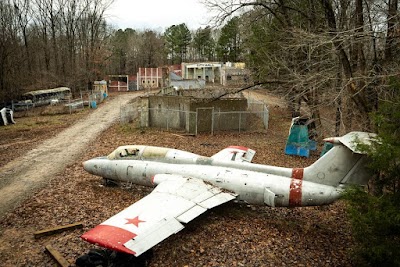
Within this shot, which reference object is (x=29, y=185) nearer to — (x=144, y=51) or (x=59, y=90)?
(x=59, y=90)

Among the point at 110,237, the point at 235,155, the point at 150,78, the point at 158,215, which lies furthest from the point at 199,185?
the point at 150,78

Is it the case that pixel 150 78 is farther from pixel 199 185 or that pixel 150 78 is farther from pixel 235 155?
pixel 199 185

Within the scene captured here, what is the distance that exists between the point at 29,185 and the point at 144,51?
67.9 m

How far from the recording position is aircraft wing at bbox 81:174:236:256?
703 centimetres

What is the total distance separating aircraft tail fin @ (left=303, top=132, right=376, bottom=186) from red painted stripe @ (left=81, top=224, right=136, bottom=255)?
247 inches

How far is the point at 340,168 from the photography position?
375 inches

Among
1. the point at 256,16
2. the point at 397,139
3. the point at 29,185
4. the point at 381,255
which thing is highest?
the point at 256,16

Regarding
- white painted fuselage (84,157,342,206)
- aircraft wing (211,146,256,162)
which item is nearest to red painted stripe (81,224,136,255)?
white painted fuselage (84,157,342,206)

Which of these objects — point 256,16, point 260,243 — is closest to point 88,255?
point 260,243

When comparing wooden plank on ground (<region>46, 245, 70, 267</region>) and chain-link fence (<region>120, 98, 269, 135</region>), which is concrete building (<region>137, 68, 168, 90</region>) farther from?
wooden plank on ground (<region>46, 245, 70, 267</region>)

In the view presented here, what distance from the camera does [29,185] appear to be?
14.2m

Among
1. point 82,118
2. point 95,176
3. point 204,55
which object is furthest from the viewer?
point 204,55

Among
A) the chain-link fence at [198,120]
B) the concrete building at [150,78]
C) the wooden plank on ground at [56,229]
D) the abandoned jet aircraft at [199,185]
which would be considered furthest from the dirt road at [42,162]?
the concrete building at [150,78]

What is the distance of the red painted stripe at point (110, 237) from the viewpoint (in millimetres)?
6762
